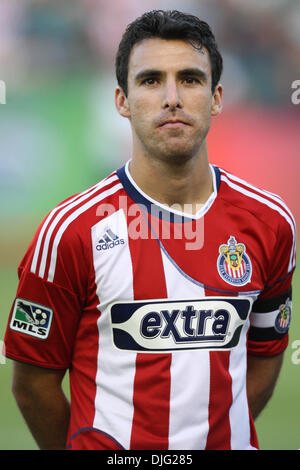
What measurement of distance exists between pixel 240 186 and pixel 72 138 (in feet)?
23.1

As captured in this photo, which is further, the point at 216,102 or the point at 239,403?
the point at 216,102

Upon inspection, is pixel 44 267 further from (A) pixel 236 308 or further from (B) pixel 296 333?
(B) pixel 296 333

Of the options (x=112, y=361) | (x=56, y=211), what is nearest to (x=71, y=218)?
(x=56, y=211)

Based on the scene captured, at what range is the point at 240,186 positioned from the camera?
1955mm

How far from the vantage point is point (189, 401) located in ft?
5.46

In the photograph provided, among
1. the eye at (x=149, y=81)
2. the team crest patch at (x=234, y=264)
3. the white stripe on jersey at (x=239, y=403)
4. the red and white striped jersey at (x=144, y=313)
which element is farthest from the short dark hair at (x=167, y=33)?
the white stripe on jersey at (x=239, y=403)

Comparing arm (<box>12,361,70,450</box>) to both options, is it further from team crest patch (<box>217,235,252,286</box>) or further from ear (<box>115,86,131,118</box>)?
ear (<box>115,86,131,118</box>)

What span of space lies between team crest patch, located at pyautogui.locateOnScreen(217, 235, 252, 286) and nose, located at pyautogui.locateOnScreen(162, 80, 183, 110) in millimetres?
410

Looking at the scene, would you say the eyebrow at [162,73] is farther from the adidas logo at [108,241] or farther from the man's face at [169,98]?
the adidas logo at [108,241]

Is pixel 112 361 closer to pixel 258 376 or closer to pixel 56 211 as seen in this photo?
pixel 56 211

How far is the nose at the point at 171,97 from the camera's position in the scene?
169 cm

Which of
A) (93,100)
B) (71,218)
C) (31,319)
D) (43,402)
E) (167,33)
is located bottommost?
(43,402)

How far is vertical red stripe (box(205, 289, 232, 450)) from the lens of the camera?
5.54ft

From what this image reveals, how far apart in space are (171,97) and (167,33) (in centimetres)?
22
